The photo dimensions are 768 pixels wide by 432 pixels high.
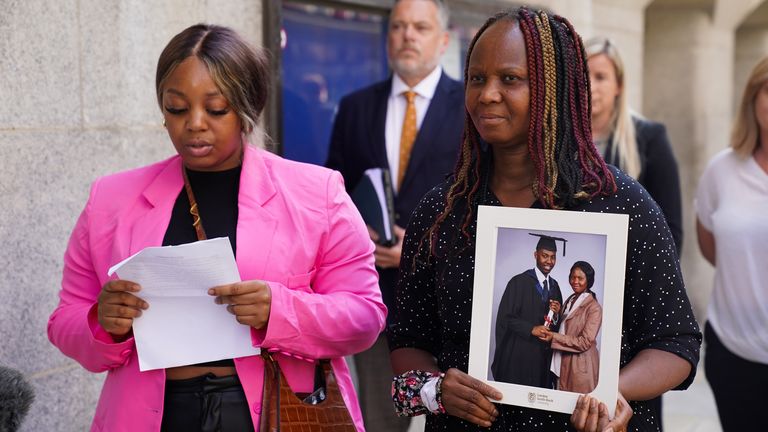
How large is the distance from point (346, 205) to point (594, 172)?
0.82m

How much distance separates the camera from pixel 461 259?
2580 mm

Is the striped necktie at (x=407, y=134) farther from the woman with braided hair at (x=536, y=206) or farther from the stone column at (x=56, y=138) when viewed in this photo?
the woman with braided hair at (x=536, y=206)

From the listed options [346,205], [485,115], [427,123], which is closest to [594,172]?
[485,115]

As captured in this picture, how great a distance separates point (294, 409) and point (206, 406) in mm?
228

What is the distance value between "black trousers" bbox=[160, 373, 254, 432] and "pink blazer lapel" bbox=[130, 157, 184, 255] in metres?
0.39

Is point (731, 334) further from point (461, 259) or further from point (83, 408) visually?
point (83, 408)

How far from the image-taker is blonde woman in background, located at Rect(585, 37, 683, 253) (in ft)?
16.8

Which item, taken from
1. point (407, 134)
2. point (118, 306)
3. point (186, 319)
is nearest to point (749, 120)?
point (407, 134)

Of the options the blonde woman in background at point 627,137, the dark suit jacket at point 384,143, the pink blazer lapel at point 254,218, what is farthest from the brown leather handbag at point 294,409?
the blonde woman in background at point 627,137

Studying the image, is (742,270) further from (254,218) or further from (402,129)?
(254,218)

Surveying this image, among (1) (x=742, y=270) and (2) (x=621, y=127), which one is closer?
(1) (x=742, y=270)

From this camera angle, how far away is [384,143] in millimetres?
5020

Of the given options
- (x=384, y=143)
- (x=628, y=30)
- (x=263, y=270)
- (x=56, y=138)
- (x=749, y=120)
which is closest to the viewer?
(x=263, y=270)

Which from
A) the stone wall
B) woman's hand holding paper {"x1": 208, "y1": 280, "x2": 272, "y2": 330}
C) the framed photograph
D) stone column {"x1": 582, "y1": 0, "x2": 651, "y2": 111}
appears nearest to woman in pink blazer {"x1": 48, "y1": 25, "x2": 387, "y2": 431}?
woman's hand holding paper {"x1": 208, "y1": 280, "x2": 272, "y2": 330}
